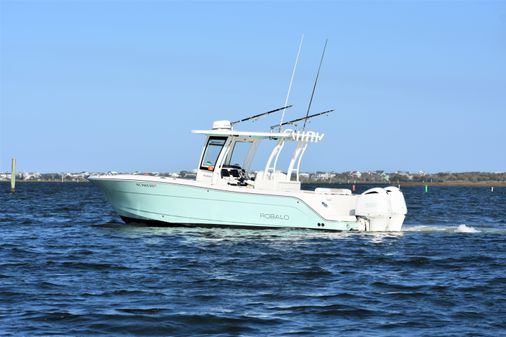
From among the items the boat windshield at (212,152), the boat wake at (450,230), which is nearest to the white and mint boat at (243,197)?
the boat windshield at (212,152)

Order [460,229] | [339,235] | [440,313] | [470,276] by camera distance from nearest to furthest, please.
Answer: [440,313]
[470,276]
[339,235]
[460,229]

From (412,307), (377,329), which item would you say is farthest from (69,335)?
(412,307)

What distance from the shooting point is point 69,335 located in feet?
36.3

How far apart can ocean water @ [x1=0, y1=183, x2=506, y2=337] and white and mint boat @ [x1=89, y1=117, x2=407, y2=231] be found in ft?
1.63

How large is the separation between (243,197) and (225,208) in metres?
0.65

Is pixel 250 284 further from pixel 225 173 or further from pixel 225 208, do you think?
pixel 225 173

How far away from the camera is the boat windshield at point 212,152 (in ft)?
84.2

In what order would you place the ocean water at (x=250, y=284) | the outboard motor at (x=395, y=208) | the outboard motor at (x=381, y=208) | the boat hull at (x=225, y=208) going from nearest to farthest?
the ocean water at (x=250, y=284) < the boat hull at (x=225, y=208) < the outboard motor at (x=381, y=208) < the outboard motor at (x=395, y=208)

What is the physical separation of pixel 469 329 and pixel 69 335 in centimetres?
558

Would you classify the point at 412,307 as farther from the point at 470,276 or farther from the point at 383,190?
the point at 383,190

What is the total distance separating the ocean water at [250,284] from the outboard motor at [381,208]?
60cm

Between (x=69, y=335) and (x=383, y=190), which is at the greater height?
(x=383, y=190)

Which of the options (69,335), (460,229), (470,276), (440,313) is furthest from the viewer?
(460,229)

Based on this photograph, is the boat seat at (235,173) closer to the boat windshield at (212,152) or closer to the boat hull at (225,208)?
the boat windshield at (212,152)
